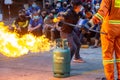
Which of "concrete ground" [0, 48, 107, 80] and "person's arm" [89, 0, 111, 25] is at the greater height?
"person's arm" [89, 0, 111, 25]

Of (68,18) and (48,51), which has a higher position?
(68,18)

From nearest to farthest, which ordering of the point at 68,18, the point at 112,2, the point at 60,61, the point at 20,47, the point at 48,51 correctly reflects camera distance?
the point at 112,2
the point at 60,61
the point at 68,18
the point at 20,47
the point at 48,51

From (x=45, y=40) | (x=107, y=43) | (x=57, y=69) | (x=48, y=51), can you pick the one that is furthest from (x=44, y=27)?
(x=107, y=43)

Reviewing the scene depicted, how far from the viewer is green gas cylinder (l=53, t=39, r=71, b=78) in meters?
9.37

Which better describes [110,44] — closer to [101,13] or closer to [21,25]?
[101,13]

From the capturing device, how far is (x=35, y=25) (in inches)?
619

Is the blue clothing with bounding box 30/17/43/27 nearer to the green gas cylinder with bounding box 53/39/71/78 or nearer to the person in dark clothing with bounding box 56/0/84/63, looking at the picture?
the person in dark clothing with bounding box 56/0/84/63

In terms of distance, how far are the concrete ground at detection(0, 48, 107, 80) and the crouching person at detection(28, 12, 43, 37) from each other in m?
2.41

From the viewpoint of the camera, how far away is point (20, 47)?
37.4 ft

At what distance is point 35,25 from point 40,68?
5.27 m

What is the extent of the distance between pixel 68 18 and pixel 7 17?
12.4m

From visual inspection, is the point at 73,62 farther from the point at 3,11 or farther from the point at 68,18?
the point at 3,11

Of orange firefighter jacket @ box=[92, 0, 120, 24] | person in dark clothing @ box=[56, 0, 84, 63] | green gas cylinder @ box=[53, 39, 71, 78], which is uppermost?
orange firefighter jacket @ box=[92, 0, 120, 24]

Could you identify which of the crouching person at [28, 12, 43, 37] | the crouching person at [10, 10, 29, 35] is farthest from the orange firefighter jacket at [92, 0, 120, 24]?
the crouching person at [10, 10, 29, 35]
